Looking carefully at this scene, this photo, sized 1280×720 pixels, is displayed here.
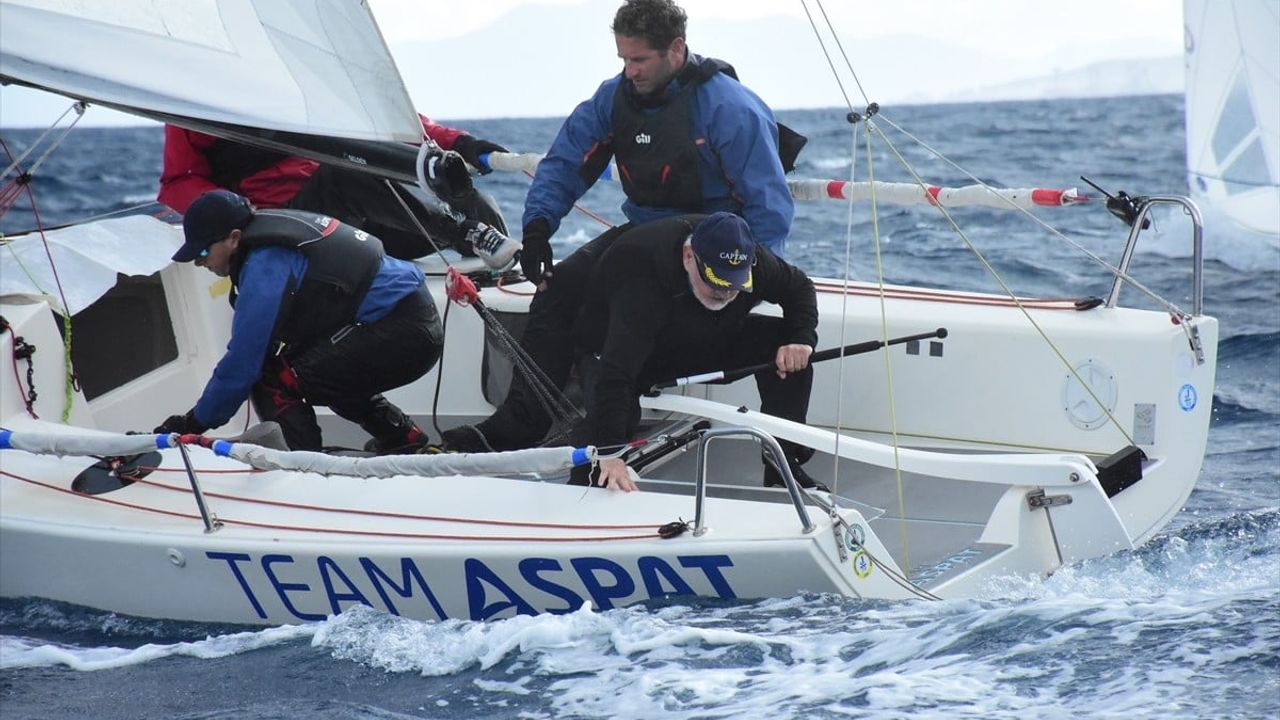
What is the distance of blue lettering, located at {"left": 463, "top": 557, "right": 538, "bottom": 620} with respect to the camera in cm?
327

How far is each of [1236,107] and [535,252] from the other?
20.9ft

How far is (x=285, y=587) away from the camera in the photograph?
11.3ft

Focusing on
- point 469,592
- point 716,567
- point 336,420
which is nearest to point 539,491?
point 469,592

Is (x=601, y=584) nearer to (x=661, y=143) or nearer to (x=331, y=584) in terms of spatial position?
(x=331, y=584)

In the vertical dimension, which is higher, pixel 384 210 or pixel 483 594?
pixel 384 210

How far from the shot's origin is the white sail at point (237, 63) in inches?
136

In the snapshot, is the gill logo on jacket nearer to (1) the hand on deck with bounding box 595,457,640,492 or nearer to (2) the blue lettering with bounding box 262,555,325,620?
(2) the blue lettering with bounding box 262,555,325,620

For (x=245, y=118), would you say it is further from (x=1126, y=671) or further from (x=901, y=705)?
(x=1126, y=671)

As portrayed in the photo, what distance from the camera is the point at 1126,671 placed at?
9.27 feet

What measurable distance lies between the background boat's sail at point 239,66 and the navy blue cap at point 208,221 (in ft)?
0.62

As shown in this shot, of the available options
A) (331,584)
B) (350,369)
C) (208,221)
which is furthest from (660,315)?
(208,221)

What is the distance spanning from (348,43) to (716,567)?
1.69 m

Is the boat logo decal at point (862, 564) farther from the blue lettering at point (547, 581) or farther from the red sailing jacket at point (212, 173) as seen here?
the red sailing jacket at point (212, 173)

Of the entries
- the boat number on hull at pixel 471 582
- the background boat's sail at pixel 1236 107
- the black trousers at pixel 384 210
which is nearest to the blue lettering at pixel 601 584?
the boat number on hull at pixel 471 582
